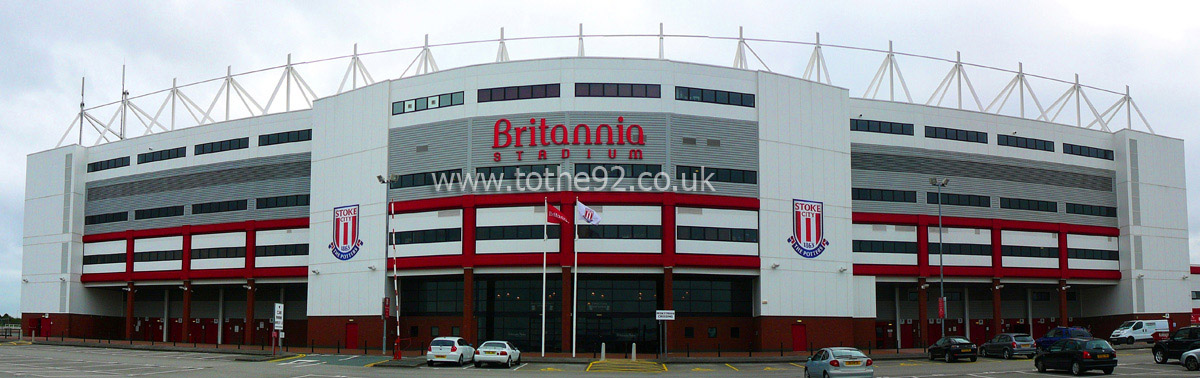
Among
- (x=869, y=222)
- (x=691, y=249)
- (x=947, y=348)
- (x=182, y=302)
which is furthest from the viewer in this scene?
(x=182, y=302)

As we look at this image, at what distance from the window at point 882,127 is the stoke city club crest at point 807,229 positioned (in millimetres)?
8256

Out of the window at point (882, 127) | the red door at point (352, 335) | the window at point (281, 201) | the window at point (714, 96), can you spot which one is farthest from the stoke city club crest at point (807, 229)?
the window at point (281, 201)

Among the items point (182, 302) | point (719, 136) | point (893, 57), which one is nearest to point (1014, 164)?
point (893, 57)

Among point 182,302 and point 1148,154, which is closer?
point 1148,154

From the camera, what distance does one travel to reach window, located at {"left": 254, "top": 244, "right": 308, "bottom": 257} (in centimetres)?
7275

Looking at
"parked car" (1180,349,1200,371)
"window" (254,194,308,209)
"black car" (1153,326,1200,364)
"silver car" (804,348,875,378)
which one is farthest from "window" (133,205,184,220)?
"parked car" (1180,349,1200,371)

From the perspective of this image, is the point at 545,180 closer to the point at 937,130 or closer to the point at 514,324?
the point at 514,324

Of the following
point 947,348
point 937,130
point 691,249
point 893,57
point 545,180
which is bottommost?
point 947,348

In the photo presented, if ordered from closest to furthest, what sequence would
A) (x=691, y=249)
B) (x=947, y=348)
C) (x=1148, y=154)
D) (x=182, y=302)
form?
(x=947, y=348) < (x=691, y=249) < (x=1148, y=154) < (x=182, y=302)

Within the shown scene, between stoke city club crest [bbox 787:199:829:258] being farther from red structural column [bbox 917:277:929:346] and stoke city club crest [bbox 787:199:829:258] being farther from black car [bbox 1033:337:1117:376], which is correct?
black car [bbox 1033:337:1117:376]

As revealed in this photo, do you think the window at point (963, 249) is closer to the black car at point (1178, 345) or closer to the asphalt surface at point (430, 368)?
the asphalt surface at point (430, 368)

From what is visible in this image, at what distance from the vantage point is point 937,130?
2854 inches

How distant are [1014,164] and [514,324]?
132 ft

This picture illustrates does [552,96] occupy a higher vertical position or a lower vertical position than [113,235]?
higher
